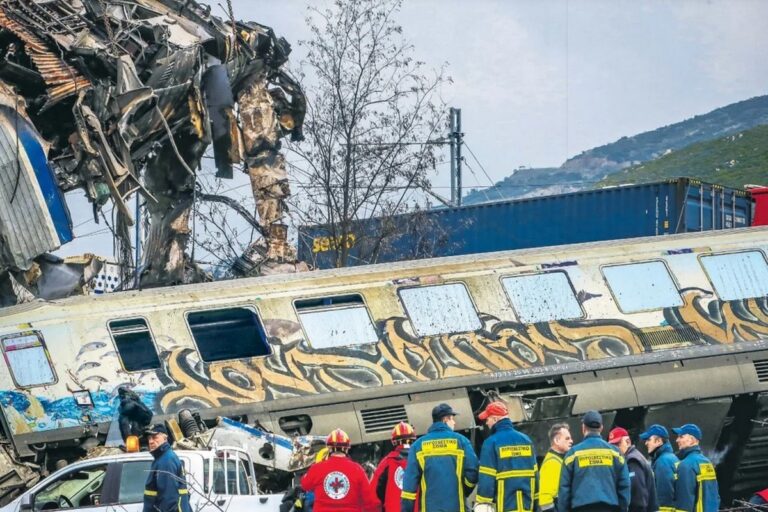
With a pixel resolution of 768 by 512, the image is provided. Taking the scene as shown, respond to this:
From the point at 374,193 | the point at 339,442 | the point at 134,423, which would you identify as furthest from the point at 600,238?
the point at 339,442

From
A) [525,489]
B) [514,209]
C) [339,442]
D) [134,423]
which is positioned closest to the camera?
[525,489]

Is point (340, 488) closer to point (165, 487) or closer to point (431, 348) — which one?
point (165, 487)

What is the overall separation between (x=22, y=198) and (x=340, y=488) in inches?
382

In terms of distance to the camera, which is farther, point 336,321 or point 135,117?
point 135,117

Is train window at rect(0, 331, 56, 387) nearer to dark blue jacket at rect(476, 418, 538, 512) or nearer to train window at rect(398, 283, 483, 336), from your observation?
train window at rect(398, 283, 483, 336)

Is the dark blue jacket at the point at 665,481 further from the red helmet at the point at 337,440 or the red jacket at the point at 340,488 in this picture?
the red helmet at the point at 337,440

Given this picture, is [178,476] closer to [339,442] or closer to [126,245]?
[339,442]

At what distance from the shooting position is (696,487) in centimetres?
1397

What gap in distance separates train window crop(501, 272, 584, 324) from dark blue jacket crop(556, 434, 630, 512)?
791cm

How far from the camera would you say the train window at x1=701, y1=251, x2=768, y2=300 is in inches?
816

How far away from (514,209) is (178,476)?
21866mm

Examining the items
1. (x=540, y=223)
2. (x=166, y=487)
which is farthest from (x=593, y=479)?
(x=540, y=223)

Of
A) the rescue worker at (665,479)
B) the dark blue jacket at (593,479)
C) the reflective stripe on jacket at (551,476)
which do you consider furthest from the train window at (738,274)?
the dark blue jacket at (593,479)

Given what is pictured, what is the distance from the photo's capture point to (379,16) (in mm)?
31031
